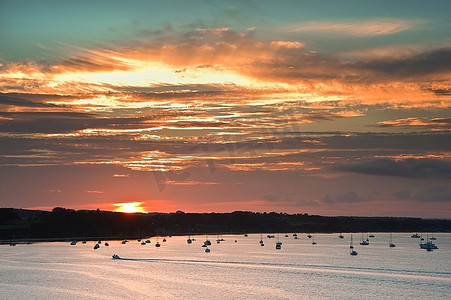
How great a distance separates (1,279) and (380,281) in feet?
283

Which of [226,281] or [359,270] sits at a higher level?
[359,270]

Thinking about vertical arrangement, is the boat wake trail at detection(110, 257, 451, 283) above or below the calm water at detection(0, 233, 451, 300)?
above

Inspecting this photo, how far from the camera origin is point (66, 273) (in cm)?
17300

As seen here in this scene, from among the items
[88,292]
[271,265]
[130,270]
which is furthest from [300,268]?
[88,292]

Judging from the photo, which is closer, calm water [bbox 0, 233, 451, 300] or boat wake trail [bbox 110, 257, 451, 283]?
calm water [bbox 0, 233, 451, 300]

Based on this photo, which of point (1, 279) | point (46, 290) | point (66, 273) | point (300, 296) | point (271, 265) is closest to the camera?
point (300, 296)

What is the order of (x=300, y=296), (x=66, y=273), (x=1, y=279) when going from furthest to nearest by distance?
(x=66, y=273), (x=1, y=279), (x=300, y=296)

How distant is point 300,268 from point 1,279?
77304 millimetres

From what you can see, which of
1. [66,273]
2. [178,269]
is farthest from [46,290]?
[178,269]

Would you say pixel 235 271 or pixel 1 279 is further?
pixel 235 271

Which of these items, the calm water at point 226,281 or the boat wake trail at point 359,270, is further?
the boat wake trail at point 359,270

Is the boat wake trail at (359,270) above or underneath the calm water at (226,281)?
above

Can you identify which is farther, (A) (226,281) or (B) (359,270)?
(B) (359,270)

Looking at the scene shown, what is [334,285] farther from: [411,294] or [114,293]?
[114,293]
